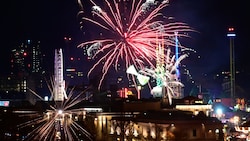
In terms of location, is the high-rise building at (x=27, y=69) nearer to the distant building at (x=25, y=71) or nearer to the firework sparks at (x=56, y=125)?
the distant building at (x=25, y=71)

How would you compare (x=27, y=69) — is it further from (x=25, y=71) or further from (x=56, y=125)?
(x=56, y=125)

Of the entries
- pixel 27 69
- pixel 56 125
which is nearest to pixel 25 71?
pixel 27 69

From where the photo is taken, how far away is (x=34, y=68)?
9894 centimetres

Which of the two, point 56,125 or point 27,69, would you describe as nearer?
point 56,125

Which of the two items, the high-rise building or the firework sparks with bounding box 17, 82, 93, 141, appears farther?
the high-rise building

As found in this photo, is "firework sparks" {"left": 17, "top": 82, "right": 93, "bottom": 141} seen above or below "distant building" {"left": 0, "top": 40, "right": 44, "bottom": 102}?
below

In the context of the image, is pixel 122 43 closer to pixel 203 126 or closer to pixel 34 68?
pixel 203 126

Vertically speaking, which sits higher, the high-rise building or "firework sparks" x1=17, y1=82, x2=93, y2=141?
the high-rise building

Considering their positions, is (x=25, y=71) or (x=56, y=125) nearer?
(x=56, y=125)

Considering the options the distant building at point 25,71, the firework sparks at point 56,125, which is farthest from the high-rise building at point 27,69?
the firework sparks at point 56,125

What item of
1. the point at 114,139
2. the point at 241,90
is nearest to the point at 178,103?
the point at 114,139

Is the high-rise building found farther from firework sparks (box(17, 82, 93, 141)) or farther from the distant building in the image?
firework sparks (box(17, 82, 93, 141))

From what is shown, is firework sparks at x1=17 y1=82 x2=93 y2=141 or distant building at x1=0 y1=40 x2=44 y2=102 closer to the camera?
firework sparks at x1=17 y1=82 x2=93 y2=141

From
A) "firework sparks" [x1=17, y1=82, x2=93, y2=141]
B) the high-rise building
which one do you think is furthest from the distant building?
"firework sparks" [x1=17, y1=82, x2=93, y2=141]
